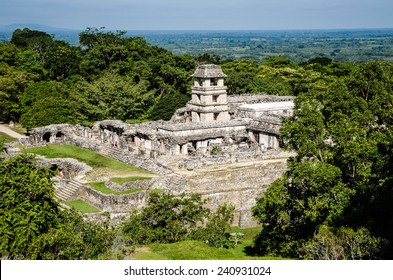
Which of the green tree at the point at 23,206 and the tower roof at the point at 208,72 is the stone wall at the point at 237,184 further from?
the green tree at the point at 23,206

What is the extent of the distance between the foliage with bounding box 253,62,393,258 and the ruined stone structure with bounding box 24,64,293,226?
7.84m

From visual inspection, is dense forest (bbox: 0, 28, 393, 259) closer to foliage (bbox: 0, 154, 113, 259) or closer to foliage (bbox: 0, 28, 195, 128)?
foliage (bbox: 0, 154, 113, 259)

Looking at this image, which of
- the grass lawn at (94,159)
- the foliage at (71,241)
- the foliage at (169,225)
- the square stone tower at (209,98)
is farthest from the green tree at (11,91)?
the foliage at (71,241)

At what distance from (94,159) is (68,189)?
5.23 m

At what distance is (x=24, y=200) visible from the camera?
2070 cm

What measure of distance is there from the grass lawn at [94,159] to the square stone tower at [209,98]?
9.32 metres

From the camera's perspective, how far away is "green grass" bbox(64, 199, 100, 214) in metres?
31.6

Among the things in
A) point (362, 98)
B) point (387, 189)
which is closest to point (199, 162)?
point (362, 98)

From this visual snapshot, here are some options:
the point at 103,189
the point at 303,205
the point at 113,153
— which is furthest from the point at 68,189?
the point at 303,205

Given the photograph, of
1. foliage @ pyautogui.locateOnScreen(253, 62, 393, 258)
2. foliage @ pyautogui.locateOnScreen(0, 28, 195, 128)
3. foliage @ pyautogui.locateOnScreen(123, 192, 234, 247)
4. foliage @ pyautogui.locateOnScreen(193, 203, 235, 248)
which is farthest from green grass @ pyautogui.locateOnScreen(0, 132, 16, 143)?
foliage @ pyautogui.locateOnScreen(253, 62, 393, 258)

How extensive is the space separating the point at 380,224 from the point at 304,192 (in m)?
3.86

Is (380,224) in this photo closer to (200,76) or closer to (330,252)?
(330,252)

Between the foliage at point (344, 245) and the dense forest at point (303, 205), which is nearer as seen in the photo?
the foliage at point (344, 245)

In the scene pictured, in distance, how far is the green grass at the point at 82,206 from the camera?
104 feet
